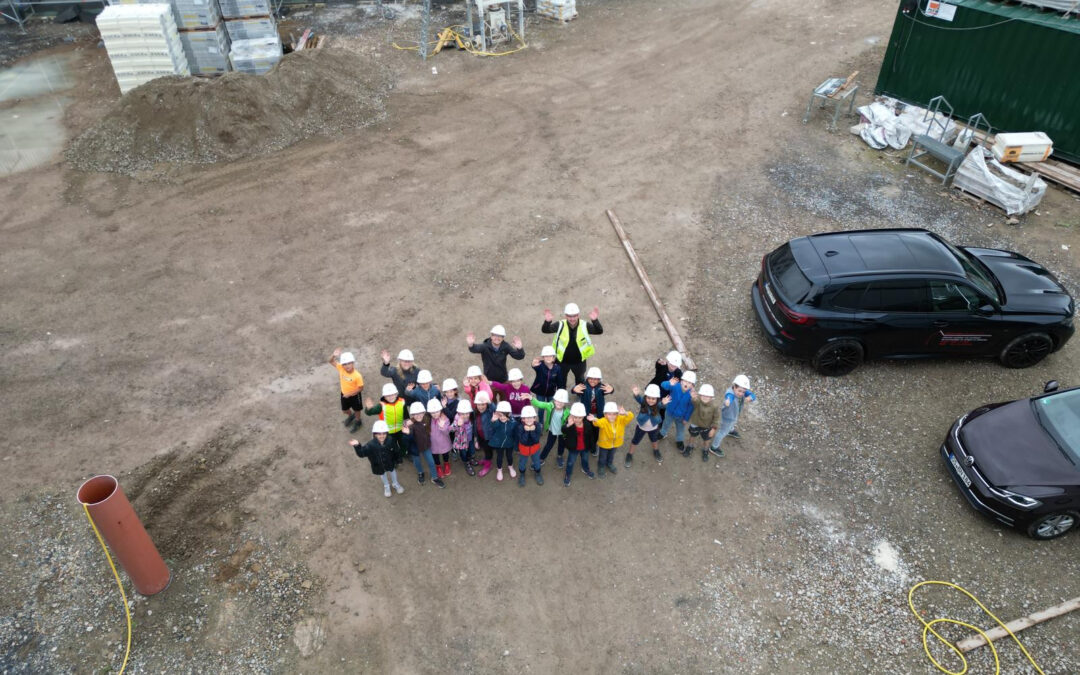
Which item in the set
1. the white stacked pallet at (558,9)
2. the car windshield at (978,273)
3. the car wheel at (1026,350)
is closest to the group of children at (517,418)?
the car windshield at (978,273)

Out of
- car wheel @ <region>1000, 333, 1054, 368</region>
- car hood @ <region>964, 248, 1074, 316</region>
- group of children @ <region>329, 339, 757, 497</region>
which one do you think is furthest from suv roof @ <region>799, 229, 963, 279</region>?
group of children @ <region>329, 339, 757, 497</region>

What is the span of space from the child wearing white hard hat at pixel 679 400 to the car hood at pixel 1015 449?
359 cm

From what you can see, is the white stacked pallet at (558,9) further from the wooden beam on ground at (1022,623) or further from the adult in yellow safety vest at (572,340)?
the wooden beam on ground at (1022,623)

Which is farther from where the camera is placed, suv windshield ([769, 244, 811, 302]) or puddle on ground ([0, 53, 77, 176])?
puddle on ground ([0, 53, 77, 176])

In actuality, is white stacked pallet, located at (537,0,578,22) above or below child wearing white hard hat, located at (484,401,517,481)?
above

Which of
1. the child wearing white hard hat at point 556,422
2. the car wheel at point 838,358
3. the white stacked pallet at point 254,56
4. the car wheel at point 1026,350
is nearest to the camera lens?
the child wearing white hard hat at point 556,422

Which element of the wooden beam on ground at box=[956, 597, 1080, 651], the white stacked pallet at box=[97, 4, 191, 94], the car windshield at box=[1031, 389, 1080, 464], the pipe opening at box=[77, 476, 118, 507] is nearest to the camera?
the pipe opening at box=[77, 476, 118, 507]

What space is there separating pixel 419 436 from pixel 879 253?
7.33 m

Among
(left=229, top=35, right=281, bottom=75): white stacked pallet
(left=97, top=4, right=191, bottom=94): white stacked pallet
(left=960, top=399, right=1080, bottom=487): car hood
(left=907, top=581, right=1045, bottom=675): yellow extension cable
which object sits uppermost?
(left=97, top=4, right=191, bottom=94): white stacked pallet

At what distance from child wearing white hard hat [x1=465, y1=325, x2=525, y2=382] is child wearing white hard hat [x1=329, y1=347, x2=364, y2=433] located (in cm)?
162

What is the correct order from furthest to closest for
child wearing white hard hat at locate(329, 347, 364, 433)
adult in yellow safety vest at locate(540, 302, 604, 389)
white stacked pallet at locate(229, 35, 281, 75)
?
white stacked pallet at locate(229, 35, 281, 75) < adult in yellow safety vest at locate(540, 302, 604, 389) < child wearing white hard hat at locate(329, 347, 364, 433)

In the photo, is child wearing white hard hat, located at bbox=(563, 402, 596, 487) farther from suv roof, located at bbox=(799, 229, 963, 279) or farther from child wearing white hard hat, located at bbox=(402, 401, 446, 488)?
suv roof, located at bbox=(799, 229, 963, 279)

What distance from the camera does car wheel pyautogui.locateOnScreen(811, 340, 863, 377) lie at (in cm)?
978

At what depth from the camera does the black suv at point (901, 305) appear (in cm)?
956
